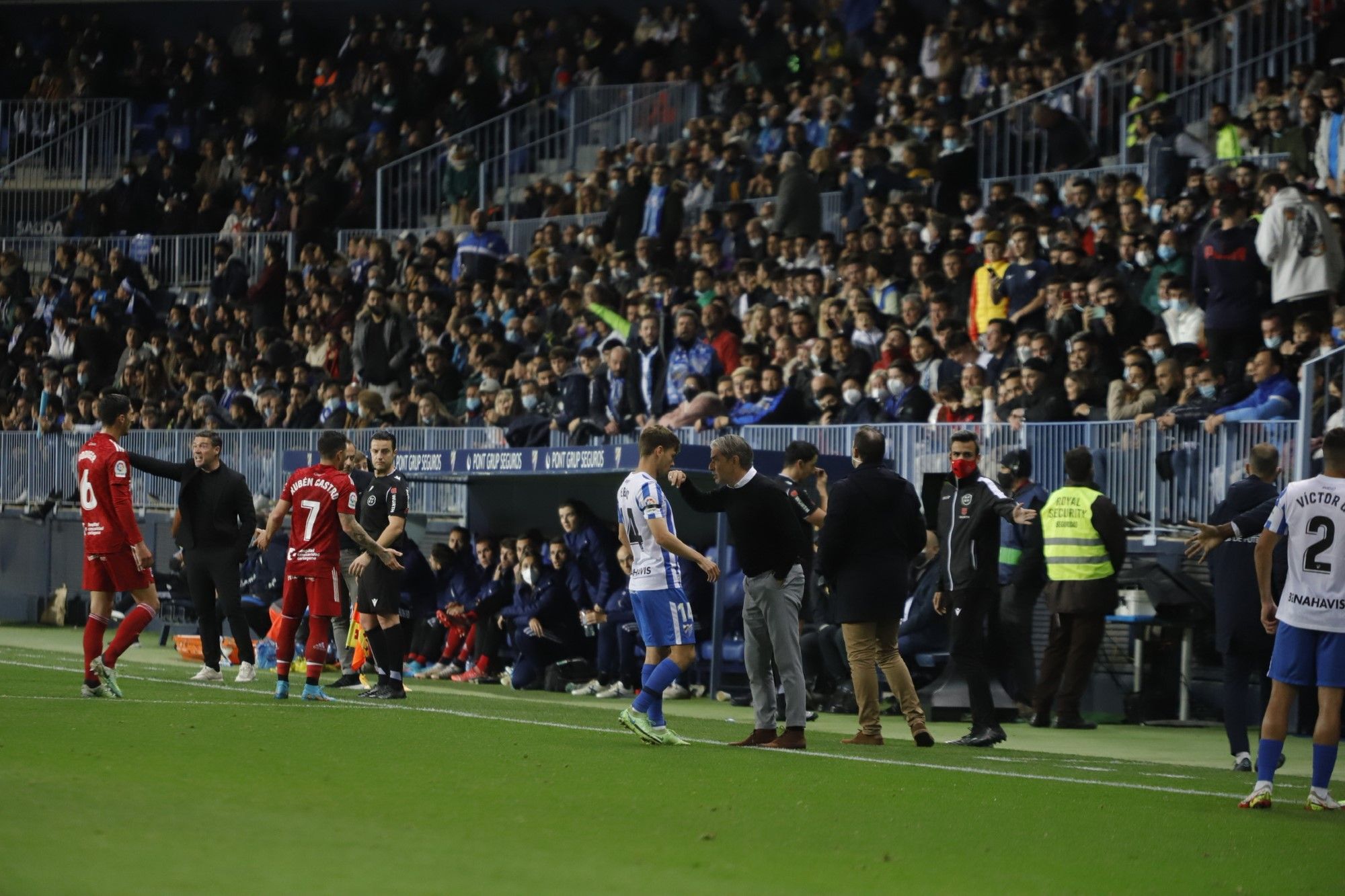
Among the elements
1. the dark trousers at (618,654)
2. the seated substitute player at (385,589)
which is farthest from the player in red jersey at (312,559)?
the dark trousers at (618,654)

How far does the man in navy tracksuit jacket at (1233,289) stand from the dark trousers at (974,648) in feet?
16.9

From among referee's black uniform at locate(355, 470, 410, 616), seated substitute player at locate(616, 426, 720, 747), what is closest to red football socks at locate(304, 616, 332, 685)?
referee's black uniform at locate(355, 470, 410, 616)

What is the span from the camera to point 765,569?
11453mm

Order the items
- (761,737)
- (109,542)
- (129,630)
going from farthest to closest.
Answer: (129,630) < (109,542) < (761,737)

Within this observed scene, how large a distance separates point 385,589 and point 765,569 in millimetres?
4316

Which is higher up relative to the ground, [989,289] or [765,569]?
[989,289]

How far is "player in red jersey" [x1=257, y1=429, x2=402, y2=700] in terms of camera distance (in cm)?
1366

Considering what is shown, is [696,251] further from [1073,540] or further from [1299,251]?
[1073,540]

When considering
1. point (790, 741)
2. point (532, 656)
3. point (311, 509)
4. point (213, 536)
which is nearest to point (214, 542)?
point (213, 536)

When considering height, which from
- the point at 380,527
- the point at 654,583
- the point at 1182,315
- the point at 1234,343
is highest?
the point at 1182,315

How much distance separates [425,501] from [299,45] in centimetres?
1649

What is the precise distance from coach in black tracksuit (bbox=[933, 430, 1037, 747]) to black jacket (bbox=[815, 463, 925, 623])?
832 millimetres

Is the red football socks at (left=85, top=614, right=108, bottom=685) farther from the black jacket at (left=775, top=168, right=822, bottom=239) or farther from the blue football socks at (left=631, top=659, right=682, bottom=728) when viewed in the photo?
the black jacket at (left=775, top=168, right=822, bottom=239)

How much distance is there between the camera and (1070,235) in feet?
61.9
